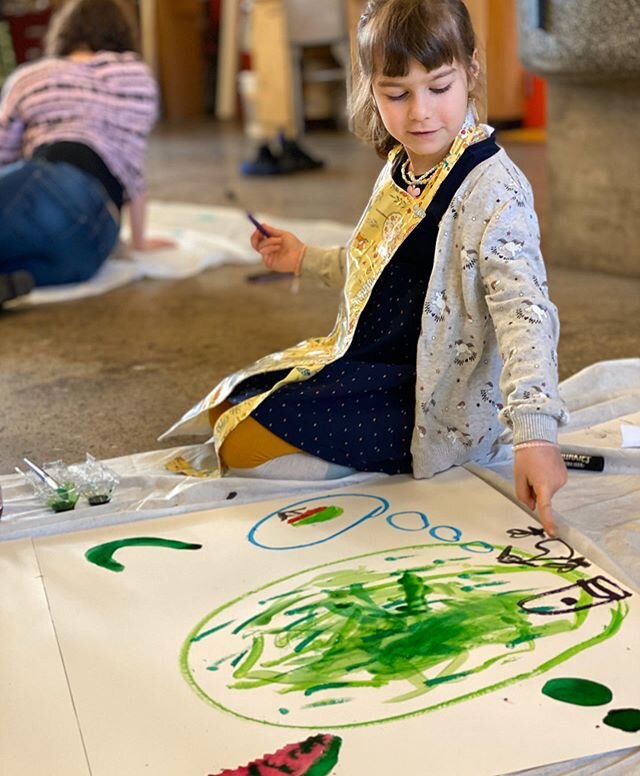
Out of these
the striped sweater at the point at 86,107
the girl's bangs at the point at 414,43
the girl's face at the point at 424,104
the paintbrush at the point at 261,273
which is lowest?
the paintbrush at the point at 261,273

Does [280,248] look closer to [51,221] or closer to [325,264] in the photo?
[325,264]

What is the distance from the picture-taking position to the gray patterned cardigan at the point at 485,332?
1.13 meters

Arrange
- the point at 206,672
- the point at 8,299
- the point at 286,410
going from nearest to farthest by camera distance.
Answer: the point at 206,672
the point at 286,410
the point at 8,299

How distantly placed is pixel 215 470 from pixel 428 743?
2.01 ft

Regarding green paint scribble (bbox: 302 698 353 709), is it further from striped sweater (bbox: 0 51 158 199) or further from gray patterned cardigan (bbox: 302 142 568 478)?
striped sweater (bbox: 0 51 158 199)

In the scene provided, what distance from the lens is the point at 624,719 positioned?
0.86 metres

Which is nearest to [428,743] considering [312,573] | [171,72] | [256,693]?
[256,693]

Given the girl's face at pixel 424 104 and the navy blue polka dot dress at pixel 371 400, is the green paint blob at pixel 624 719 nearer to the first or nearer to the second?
the navy blue polka dot dress at pixel 371 400

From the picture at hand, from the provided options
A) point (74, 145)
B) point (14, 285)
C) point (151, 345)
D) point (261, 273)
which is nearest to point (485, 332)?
point (151, 345)

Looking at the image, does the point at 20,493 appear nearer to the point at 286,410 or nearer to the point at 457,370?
the point at 286,410

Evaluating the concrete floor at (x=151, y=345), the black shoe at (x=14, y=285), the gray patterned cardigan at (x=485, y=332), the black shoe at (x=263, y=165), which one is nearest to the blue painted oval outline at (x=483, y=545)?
the gray patterned cardigan at (x=485, y=332)

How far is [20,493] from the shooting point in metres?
1.36

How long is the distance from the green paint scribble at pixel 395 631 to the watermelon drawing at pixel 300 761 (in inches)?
1.2

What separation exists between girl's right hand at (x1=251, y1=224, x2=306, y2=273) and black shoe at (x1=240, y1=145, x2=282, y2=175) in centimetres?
283
